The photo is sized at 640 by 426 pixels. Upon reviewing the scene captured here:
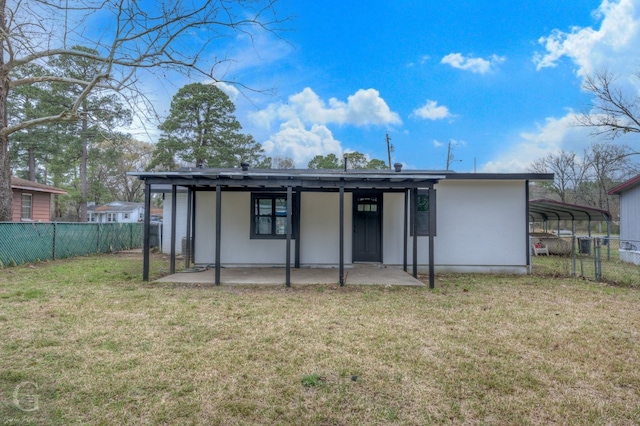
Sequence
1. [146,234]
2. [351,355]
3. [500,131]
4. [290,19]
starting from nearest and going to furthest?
[351,355]
[290,19]
[146,234]
[500,131]

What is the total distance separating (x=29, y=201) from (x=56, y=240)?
25.5 ft

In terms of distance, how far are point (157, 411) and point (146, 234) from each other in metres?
5.19

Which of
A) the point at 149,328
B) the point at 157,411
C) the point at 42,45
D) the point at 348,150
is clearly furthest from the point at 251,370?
the point at 348,150

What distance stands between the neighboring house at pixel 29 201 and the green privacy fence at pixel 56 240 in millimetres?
4962

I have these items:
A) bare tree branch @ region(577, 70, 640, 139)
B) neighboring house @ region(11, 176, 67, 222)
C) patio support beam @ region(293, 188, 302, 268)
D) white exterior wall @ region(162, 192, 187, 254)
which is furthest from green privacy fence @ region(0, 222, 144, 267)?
bare tree branch @ region(577, 70, 640, 139)

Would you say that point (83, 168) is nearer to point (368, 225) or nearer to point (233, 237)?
point (233, 237)

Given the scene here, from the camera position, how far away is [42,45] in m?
6.88

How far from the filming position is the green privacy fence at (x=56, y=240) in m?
8.71

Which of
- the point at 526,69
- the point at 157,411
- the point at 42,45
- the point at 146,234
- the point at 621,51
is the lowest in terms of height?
the point at 157,411

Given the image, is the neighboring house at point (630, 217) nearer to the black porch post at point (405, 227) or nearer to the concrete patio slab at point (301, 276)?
the black porch post at point (405, 227)

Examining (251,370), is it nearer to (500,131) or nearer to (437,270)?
(437,270)

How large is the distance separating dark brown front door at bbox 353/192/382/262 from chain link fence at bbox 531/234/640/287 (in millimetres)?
4273

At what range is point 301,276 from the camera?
7727 mm

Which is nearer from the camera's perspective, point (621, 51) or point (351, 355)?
point (351, 355)
